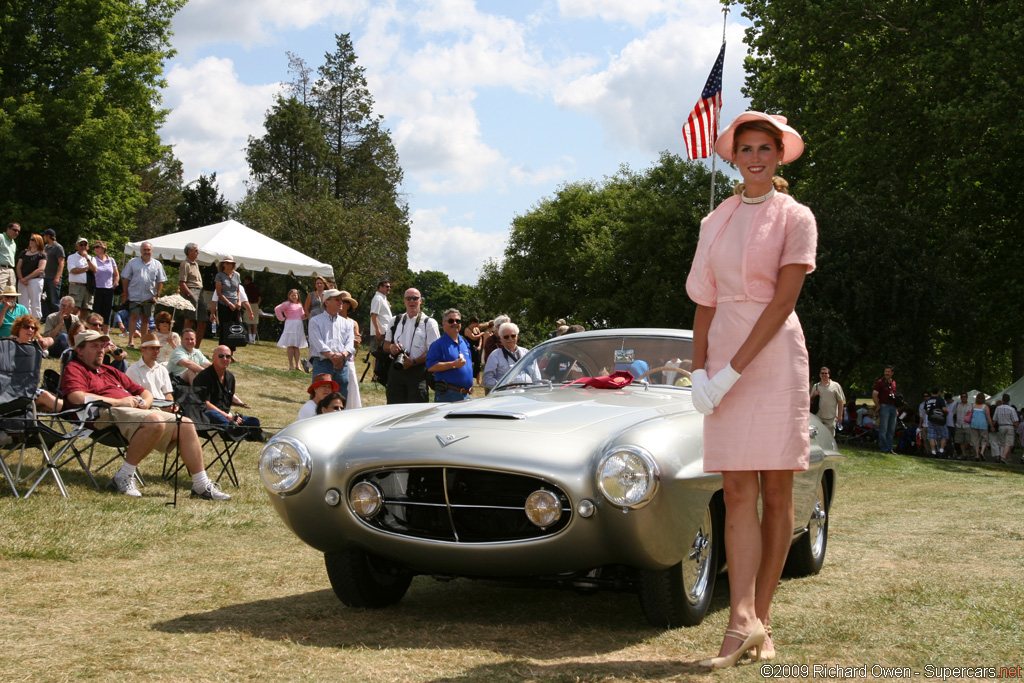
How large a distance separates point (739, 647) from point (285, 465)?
2346mm

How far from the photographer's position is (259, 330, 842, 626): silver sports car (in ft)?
14.5

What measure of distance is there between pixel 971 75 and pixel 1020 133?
2503 mm

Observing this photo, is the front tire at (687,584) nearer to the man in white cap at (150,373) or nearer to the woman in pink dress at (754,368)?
the woman in pink dress at (754,368)

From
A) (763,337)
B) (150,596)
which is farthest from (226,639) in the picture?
(763,337)

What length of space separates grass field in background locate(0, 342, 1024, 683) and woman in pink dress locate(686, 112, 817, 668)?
1.24 ft

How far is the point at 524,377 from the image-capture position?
6.50m

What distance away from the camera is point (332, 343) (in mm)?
11969

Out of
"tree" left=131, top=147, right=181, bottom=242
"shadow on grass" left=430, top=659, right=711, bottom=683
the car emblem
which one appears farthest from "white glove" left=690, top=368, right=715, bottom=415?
"tree" left=131, top=147, right=181, bottom=242

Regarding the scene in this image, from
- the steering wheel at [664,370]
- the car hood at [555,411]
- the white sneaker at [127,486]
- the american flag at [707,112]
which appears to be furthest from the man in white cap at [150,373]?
the american flag at [707,112]

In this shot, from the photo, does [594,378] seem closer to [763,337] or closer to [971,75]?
[763,337]

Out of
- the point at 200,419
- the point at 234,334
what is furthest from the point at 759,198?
the point at 234,334

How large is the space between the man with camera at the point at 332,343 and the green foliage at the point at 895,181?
1885cm

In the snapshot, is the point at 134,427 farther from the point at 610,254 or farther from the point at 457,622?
the point at 610,254

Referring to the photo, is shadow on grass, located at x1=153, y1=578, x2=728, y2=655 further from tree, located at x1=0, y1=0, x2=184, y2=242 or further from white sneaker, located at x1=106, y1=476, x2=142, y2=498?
tree, located at x1=0, y1=0, x2=184, y2=242
